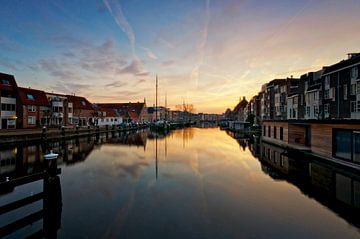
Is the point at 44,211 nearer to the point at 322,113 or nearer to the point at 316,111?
the point at 322,113

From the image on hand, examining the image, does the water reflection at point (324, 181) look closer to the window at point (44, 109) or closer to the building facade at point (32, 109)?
the building facade at point (32, 109)

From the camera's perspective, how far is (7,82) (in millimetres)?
41656

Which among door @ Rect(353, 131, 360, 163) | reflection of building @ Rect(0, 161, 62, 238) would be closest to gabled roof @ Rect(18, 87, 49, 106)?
reflection of building @ Rect(0, 161, 62, 238)

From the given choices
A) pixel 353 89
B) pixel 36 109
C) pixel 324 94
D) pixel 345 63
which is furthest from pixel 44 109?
pixel 353 89

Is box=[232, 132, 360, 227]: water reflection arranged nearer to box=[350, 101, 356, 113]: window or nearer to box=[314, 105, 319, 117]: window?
box=[350, 101, 356, 113]: window

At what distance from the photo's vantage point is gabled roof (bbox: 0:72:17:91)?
133ft

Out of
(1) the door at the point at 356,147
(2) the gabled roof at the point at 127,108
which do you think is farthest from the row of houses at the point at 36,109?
(1) the door at the point at 356,147

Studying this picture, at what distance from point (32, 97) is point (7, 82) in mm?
5599

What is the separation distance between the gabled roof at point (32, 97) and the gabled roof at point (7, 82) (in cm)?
144

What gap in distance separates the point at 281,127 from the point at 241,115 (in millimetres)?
93926

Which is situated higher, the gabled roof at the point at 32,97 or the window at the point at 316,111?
the gabled roof at the point at 32,97

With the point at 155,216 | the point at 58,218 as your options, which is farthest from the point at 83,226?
the point at 155,216

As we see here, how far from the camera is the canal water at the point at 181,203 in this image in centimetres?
697

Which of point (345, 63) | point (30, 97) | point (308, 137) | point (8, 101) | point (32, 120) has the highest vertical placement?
point (345, 63)
